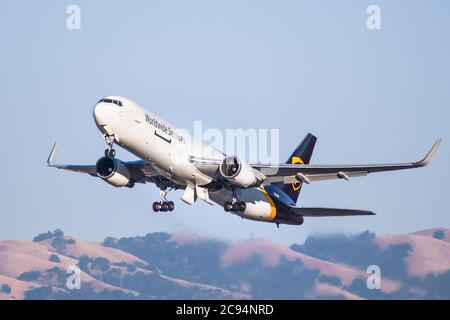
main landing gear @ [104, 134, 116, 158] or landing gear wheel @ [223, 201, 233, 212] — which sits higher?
main landing gear @ [104, 134, 116, 158]

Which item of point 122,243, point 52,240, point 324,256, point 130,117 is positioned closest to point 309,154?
point 324,256

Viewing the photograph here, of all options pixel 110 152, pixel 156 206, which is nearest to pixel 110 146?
pixel 110 152

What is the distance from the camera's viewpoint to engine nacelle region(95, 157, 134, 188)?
196 ft

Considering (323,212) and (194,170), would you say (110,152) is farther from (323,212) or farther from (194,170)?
(323,212)

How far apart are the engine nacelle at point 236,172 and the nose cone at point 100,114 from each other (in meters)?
7.50

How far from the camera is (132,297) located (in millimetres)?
76062

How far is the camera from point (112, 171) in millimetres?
59844

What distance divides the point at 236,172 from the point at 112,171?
7680 mm

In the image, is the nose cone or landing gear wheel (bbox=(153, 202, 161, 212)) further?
landing gear wheel (bbox=(153, 202, 161, 212))

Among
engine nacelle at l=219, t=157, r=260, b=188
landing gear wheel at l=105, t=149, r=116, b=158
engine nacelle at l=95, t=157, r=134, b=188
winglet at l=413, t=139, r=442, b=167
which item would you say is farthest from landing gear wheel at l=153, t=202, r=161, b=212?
winglet at l=413, t=139, r=442, b=167

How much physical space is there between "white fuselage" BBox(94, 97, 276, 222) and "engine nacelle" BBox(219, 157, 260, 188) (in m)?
0.53

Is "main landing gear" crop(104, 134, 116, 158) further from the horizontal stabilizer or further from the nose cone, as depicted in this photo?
the horizontal stabilizer

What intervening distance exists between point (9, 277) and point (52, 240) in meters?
11.8
